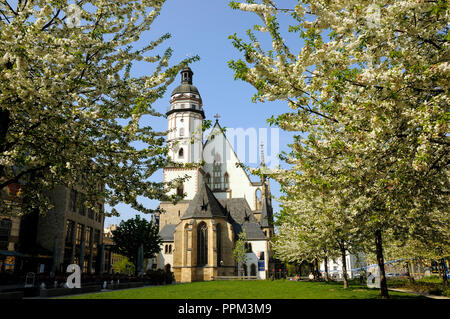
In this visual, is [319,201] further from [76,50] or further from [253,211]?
[253,211]

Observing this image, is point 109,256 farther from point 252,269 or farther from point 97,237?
point 252,269

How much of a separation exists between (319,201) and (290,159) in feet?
5.86

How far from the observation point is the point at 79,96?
8.23 meters

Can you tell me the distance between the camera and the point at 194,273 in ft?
160

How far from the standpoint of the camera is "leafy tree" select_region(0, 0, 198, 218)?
287 inches

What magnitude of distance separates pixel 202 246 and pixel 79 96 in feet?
148

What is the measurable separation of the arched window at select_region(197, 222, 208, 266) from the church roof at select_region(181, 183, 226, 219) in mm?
2231

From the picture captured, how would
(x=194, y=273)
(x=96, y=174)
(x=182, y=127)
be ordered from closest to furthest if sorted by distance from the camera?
(x=96, y=174)
(x=194, y=273)
(x=182, y=127)

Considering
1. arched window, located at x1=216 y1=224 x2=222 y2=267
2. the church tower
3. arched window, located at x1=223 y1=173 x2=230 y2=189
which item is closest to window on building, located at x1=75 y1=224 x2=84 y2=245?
arched window, located at x1=216 y1=224 x2=222 y2=267

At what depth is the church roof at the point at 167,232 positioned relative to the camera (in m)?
60.2

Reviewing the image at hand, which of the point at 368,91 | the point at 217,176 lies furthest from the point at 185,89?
the point at 368,91
